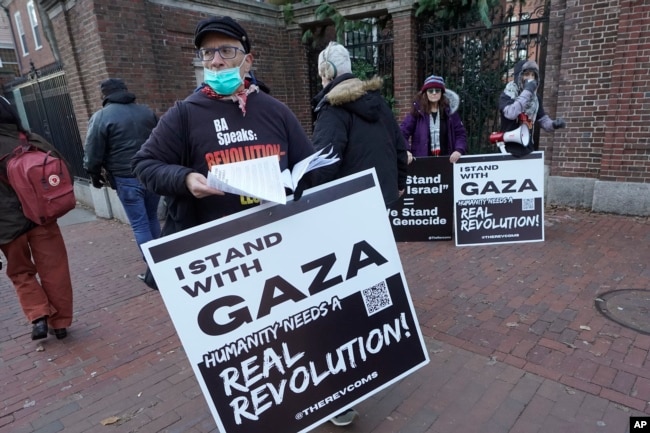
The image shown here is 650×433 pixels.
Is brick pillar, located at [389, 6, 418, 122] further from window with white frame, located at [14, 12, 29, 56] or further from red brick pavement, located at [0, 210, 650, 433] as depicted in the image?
window with white frame, located at [14, 12, 29, 56]

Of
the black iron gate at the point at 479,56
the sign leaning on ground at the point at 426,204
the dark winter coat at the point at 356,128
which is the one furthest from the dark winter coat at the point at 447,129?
the black iron gate at the point at 479,56

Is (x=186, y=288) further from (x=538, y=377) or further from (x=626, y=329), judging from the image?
(x=626, y=329)

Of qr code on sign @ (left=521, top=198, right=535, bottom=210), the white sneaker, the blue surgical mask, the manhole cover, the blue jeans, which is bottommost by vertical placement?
the manhole cover

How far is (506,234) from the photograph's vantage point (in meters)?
4.86

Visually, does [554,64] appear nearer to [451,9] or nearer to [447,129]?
[451,9]

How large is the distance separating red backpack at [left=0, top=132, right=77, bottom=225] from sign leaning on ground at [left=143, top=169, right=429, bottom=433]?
6.82ft

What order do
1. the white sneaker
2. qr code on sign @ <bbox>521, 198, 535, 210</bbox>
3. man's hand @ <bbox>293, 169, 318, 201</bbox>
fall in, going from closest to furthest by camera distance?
man's hand @ <bbox>293, 169, 318, 201</bbox> → the white sneaker → qr code on sign @ <bbox>521, 198, 535, 210</bbox>

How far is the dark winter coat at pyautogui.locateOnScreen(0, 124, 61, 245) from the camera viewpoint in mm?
3059

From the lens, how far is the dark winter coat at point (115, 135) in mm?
4277

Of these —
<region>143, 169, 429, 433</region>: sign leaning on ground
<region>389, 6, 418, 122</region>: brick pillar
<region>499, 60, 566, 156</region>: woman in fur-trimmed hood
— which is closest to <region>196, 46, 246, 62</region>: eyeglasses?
<region>143, 169, 429, 433</region>: sign leaning on ground

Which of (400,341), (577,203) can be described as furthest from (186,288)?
(577,203)

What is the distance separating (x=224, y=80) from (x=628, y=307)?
3.46 metres

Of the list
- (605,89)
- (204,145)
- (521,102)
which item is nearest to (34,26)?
(521,102)

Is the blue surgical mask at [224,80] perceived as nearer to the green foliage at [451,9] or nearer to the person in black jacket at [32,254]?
the person in black jacket at [32,254]
